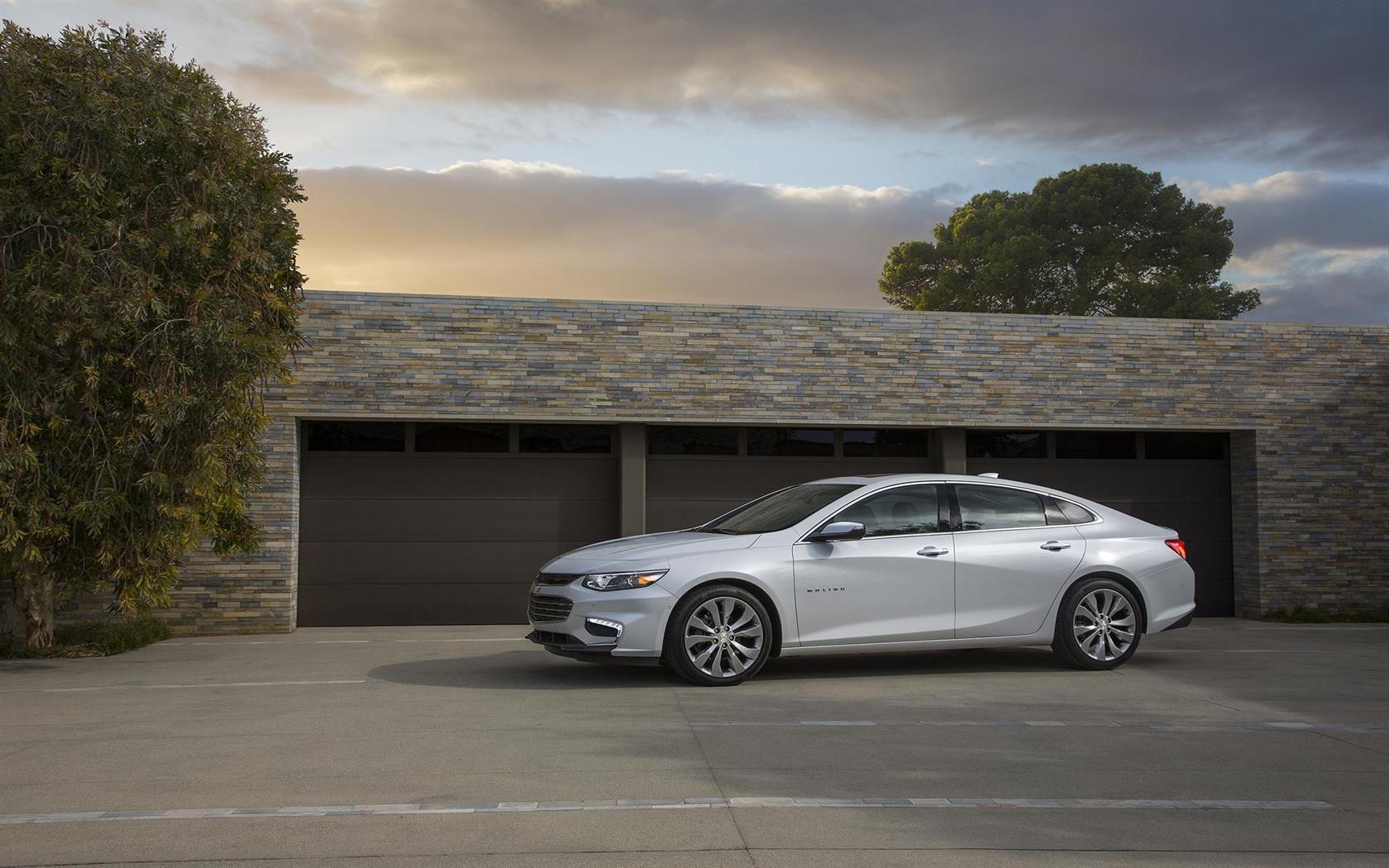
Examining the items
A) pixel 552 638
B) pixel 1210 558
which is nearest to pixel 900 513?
pixel 552 638

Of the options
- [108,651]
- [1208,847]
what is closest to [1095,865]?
[1208,847]

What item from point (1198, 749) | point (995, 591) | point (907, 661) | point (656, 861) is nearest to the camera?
point (656, 861)

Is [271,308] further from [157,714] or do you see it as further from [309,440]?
[157,714]

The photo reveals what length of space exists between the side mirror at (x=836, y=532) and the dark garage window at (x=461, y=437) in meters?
6.35

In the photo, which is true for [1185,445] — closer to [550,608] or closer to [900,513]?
[900,513]

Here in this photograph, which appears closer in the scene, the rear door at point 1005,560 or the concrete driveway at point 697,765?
the concrete driveway at point 697,765

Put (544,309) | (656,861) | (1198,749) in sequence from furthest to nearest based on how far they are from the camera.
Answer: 1. (544,309)
2. (1198,749)
3. (656,861)

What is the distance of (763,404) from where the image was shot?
49.1ft

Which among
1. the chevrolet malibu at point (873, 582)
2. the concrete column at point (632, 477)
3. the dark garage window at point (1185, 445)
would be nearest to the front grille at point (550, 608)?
the chevrolet malibu at point (873, 582)

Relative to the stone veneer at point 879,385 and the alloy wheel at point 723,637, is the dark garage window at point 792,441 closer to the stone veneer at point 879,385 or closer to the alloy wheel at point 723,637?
the stone veneer at point 879,385

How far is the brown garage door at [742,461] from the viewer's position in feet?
50.1

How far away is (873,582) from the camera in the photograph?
376 inches

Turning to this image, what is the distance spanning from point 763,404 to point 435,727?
8036 mm

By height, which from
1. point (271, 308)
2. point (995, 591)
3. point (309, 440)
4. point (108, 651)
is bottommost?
point (108, 651)
